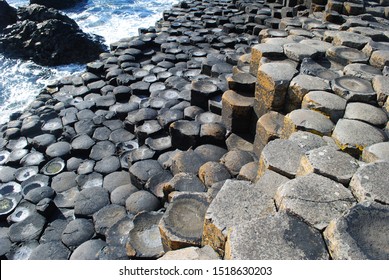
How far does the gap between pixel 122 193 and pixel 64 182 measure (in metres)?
0.96

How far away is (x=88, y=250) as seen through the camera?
301 cm

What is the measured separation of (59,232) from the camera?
347 cm

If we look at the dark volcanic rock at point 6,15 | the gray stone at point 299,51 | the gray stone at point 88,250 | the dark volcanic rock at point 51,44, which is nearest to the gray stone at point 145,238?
the gray stone at point 88,250

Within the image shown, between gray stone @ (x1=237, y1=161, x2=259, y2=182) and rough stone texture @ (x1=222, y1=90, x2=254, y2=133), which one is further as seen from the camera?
rough stone texture @ (x1=222, y1=90, x2=254, y2=133)

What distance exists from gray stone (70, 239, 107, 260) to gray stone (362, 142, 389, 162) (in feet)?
8.05

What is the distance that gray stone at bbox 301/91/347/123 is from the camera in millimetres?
2922

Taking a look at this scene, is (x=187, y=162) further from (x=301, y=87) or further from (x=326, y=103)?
(x=326, y=103)

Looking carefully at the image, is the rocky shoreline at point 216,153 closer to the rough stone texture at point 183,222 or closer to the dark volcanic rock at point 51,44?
the rough stone texture at point 183,222

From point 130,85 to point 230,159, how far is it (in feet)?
10.0

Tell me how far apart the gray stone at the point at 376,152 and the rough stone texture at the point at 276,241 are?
0.93 m

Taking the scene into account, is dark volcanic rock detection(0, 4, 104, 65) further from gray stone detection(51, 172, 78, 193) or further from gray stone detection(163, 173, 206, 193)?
gray stone detection(163, 173, 206, 193)

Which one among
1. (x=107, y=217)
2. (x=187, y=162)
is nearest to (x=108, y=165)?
(x=107, y=217)

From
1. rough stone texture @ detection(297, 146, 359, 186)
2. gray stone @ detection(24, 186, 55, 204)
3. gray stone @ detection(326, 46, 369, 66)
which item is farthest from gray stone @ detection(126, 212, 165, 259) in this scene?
gray stone @ detection(326, 46, 369, 66)

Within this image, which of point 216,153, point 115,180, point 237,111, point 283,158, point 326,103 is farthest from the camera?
point 115,180
